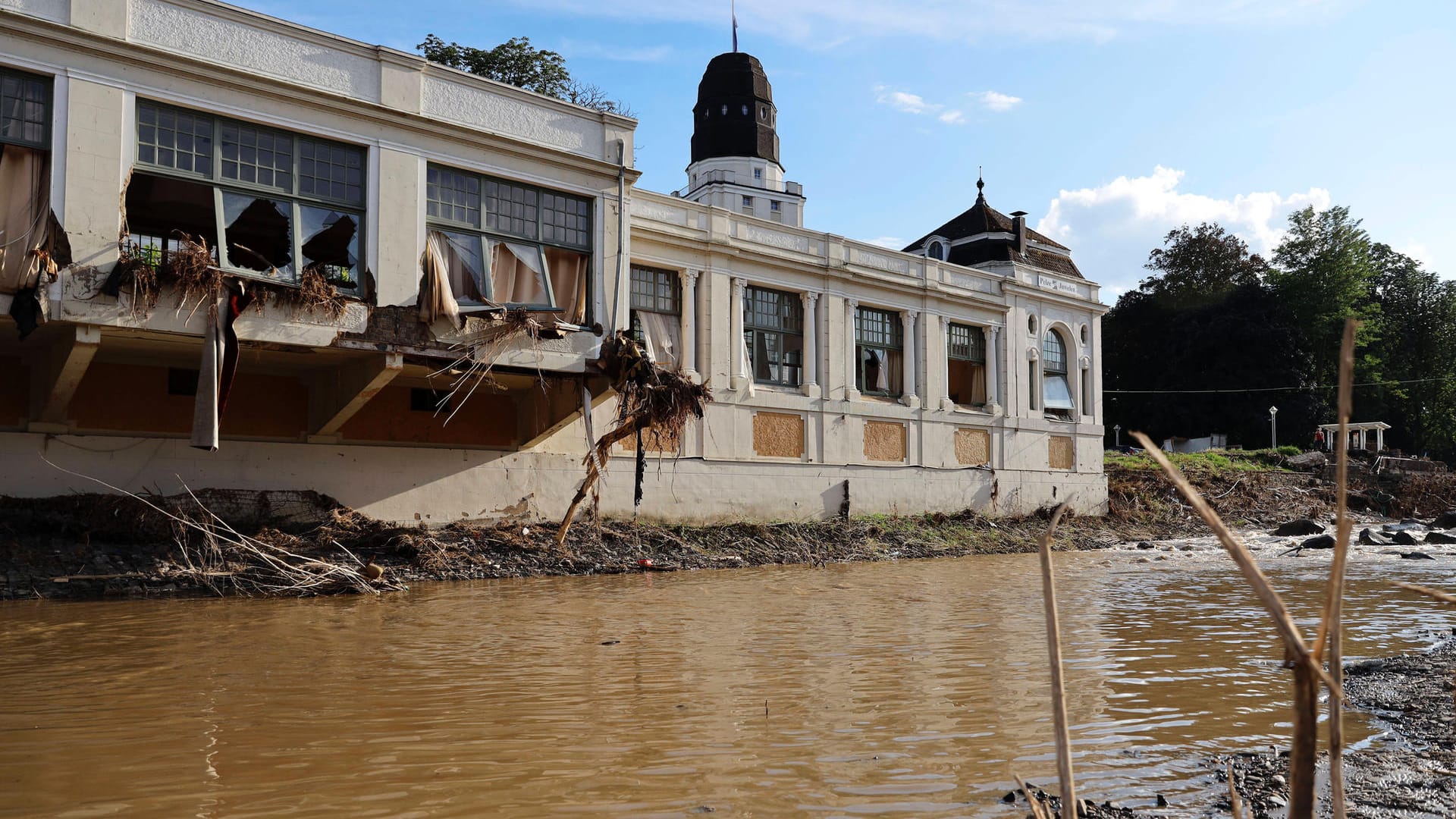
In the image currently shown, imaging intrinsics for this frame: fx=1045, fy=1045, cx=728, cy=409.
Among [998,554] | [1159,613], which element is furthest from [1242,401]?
[1159,613]

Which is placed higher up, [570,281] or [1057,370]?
[1057,370]

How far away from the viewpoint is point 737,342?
85.7 feet

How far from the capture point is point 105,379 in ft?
55.7

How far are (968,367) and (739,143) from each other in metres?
43.8

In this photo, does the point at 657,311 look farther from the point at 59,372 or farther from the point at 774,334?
the point at 59,372

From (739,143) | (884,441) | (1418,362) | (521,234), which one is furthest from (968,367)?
(1418,362)

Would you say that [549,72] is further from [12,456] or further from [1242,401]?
[1242,401]

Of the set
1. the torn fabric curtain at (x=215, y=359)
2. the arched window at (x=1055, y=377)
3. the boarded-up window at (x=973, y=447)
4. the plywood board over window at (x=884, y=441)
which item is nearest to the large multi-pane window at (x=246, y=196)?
the torn fabric curtain at (x=215, y=359)

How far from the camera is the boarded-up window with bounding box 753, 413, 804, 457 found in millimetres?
26188

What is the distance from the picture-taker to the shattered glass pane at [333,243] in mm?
16938

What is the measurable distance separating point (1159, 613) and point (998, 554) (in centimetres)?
1354

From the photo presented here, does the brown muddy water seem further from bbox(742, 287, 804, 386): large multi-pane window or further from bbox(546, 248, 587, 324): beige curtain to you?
bbox(742, 287, 804, 386): large multi-pane window


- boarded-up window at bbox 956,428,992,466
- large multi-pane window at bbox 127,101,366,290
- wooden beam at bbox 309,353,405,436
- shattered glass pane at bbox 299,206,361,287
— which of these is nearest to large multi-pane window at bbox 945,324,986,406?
boarded-up window at bbox 956,428,992,466

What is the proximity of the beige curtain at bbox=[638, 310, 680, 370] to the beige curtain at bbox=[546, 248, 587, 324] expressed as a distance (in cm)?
488
